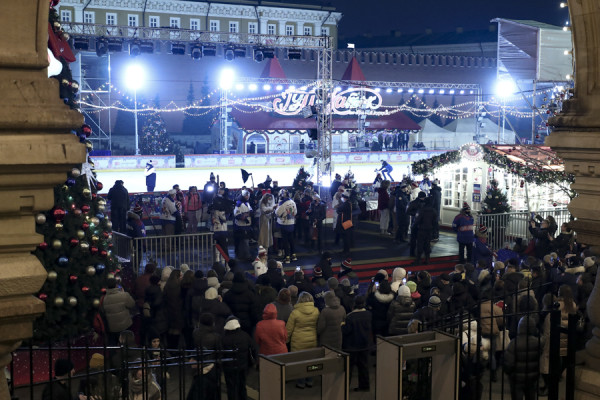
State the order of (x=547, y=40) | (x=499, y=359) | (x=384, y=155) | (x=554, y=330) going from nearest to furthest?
1. (x=554, y=330)
2. (x=499, y=359)
3. (x=547, y=40)
4. (x=384, y=155)

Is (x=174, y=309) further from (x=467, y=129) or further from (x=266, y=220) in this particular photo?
(x=467, y=129)

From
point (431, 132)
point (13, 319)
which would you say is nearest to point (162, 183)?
point (431, 132)

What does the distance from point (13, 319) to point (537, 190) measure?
17.2 metres

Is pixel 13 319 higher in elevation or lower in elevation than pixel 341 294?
higher

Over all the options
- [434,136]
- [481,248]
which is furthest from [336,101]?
[481,248]

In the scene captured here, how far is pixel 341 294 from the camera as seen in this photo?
9445 millimetres

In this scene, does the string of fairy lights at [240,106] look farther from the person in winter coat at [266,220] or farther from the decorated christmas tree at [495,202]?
the person in winter coat at [266,220]

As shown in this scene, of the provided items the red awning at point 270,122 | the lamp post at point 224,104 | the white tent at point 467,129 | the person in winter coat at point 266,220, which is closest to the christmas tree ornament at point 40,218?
the person in winter coat at point 266,220

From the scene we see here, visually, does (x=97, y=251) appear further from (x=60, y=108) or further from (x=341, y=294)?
(x=60, y=108)

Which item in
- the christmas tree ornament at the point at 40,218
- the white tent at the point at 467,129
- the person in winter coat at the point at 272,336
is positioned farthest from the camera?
the white tent at the point at 467,129

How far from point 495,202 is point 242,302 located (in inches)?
420

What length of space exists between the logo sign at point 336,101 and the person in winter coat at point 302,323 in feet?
99.6

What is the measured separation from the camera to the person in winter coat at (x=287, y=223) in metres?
15.9

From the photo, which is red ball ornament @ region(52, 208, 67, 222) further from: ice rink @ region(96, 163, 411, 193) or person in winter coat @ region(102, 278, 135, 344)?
ice rink @ region(96, 163, 411, 193)
